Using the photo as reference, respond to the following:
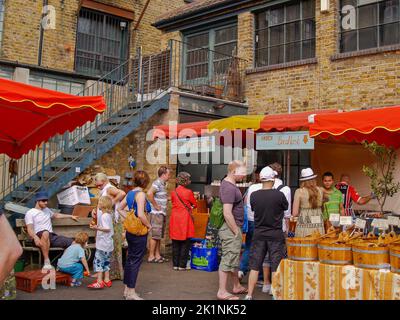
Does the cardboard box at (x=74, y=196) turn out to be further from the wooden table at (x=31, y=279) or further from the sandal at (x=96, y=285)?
the sandal at (x=96, y=285)

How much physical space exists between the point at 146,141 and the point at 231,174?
5.35 metres

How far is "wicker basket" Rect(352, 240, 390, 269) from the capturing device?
15.3 ft

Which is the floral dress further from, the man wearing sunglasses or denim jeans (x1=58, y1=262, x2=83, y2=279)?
the man wearing sunglasses

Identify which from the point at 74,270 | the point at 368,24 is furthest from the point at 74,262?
the point at 368,24

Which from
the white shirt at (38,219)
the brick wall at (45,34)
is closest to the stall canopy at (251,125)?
the white shirt at (38,219)

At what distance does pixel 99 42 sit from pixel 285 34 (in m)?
6.77

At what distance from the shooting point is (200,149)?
28.9ft

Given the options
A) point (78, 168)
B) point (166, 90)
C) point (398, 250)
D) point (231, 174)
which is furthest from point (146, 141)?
point (398, 250)

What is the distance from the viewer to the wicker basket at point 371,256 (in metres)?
4.66

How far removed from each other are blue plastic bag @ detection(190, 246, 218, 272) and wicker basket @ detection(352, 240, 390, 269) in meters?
3.83

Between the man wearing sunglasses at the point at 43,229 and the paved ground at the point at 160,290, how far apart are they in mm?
754

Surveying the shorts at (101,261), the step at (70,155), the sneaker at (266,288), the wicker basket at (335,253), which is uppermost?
the step at (70,155)

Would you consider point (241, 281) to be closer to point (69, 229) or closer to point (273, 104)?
point (69, 229)

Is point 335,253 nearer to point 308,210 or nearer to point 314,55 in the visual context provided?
point 308,210
